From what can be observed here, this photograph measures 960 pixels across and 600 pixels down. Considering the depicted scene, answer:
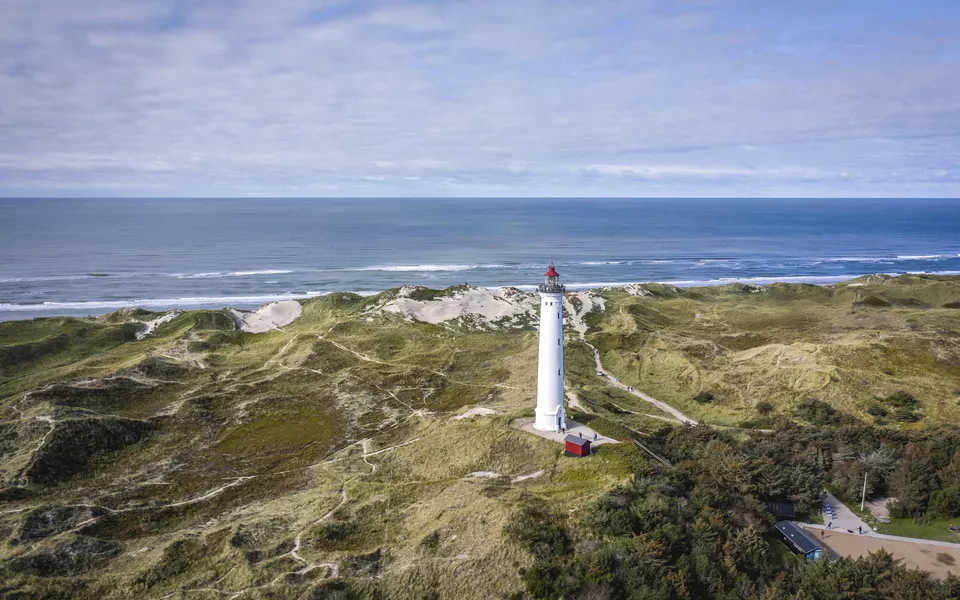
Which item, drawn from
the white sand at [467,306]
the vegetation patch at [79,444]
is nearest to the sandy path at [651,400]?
the white sand at [467,306]

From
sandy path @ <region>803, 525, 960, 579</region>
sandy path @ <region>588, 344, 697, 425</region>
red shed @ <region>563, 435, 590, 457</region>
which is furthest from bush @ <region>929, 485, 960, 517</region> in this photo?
red shed @ <region>563, 435, 590, 457</region>

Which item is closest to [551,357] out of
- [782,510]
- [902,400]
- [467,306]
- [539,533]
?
[539,533]

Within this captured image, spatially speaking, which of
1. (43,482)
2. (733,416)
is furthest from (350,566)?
(733,416)

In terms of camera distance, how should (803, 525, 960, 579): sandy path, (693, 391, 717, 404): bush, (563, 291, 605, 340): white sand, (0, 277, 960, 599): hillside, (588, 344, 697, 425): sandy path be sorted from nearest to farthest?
(0, 277, 960, 599): hillside
(803, 525, 960, 579): sandy path
(588, 344, 697, 425): sandy path
(693, 391, 717, 404): bush
(563, 291, 605, 340): white sand

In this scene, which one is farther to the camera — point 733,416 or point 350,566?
point 733,416

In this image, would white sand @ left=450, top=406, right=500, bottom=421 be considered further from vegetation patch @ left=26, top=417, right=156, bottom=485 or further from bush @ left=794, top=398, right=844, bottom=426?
bush @ left=794, top=398, right=844, bottom=426

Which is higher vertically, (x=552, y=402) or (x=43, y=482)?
A: (x=552, y=402)

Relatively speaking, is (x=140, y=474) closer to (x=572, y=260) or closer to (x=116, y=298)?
(x=116, y=298)
